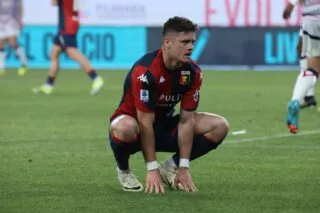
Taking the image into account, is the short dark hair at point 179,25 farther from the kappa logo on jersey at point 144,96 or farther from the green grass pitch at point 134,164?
the green grass pitch at point 134,164

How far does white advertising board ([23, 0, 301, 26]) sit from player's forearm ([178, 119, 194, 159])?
65.0ft

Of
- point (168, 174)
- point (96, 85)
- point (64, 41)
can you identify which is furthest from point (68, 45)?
point (168, 174)

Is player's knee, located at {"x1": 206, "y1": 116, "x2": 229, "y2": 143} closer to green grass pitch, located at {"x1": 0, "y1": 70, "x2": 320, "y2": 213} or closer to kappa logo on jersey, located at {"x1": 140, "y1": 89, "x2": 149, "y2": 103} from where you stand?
green grass pitch, located at {"x1": 0, "y1": 70, "x2": 320, "y2": 213}

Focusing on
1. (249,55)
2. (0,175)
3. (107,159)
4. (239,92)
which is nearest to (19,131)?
(107,159)

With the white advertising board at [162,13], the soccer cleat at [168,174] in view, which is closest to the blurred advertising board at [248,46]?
the white advertising board at [162,13]

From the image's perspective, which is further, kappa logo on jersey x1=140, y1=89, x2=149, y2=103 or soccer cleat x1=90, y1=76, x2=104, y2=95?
soccer cleat x1=90, y1=76, x2=104, y2=95

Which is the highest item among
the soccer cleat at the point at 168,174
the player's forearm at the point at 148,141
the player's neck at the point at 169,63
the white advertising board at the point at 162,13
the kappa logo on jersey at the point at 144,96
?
the player's neck at the point at 169,63

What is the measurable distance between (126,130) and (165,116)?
17.9 inches

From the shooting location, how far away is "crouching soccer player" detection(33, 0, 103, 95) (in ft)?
57.9

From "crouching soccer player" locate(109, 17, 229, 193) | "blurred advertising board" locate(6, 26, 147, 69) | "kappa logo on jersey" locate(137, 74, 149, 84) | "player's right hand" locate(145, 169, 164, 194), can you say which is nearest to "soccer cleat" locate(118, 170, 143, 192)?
"crouching soccer player" locate(109, 17, 229, 193)

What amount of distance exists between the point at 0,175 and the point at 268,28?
1768 centimetres

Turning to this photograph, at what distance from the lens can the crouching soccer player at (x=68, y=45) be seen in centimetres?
1766

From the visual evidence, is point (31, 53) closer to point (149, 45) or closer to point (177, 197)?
point (149, 45)

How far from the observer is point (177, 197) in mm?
7426
